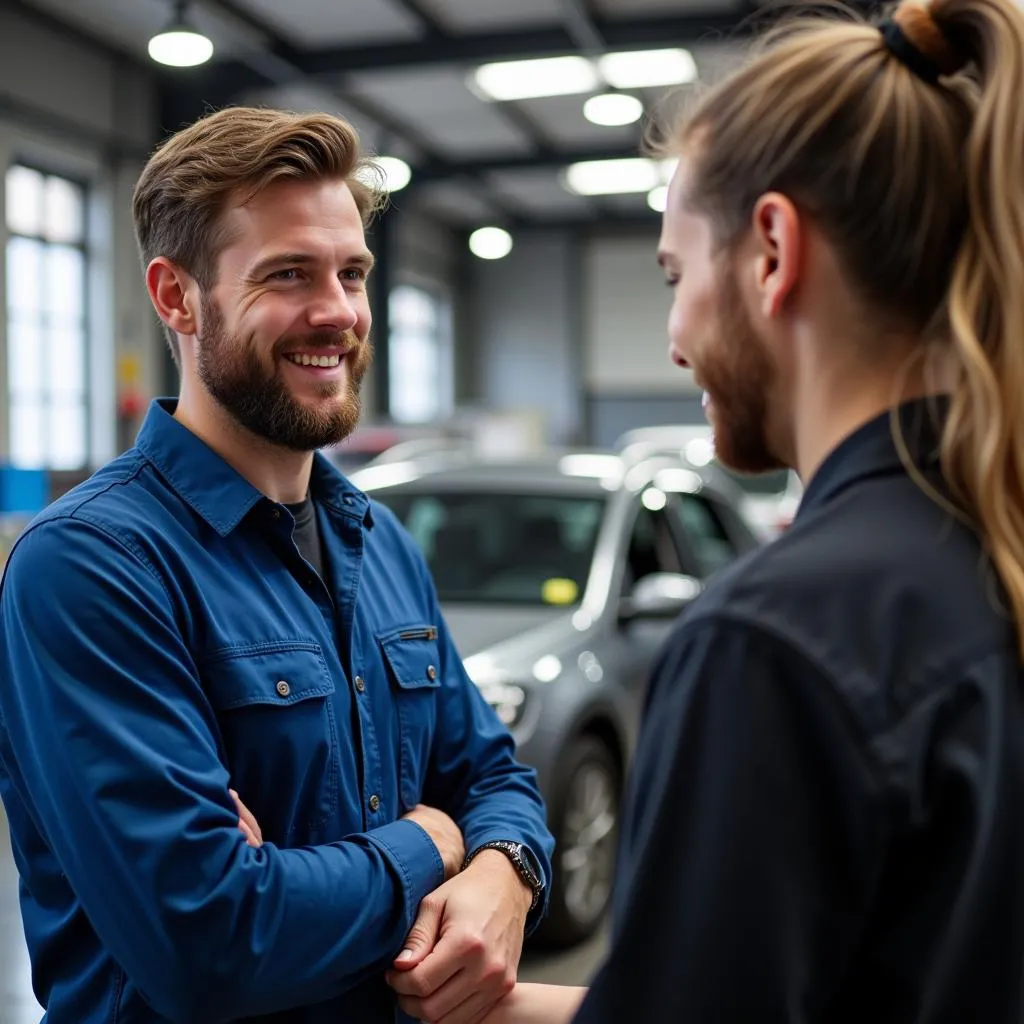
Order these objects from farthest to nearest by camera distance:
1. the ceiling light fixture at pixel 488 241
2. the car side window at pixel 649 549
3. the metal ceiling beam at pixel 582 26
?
the ceiling light fixture at pixel 488 241, the metal ceiling beam at pixel 582 26, the car side window at pixel 649 549

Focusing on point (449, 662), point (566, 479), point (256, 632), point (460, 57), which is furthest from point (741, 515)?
point (460, 57)

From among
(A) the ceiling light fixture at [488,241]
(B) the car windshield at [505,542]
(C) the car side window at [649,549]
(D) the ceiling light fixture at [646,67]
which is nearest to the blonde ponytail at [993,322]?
(B) the car windshield at [505,542]

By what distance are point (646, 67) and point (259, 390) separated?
402 inches

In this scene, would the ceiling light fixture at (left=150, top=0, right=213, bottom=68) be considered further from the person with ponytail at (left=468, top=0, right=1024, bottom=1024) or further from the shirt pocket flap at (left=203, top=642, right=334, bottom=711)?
the person with ponytail at (left=468, top=0, right=1024, bottom=1024)

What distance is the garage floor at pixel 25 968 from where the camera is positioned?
3.14m

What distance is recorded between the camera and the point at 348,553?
1.61 meters

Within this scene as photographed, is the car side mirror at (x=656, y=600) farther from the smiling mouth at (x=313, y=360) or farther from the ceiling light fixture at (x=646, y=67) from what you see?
the ceiling light fixture at (x=646, y=67)

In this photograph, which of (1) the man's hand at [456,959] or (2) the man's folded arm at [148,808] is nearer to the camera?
(2) the man's folded arm at [148,808]

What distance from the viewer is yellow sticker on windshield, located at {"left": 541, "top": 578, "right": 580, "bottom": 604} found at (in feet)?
13.4

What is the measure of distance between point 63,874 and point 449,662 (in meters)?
0.63

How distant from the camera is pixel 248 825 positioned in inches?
49.8

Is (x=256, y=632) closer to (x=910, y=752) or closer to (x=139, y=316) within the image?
(x=910, y=752)

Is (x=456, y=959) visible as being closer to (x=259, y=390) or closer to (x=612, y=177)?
(x=259, y=390)

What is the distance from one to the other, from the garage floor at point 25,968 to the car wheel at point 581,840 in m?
0.05
